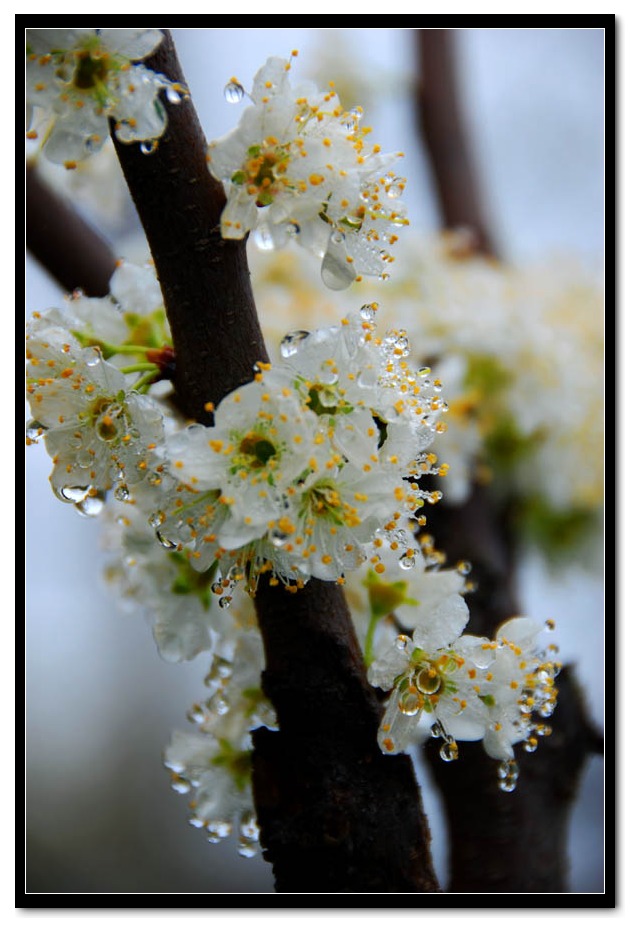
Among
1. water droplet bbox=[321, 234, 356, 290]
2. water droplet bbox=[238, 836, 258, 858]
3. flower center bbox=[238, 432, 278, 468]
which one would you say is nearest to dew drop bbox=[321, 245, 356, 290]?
water droplet bbox=[321, 234, 356, 290]

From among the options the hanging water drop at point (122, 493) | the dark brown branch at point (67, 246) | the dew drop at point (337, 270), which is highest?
the dark brown branch at point (67, 246)

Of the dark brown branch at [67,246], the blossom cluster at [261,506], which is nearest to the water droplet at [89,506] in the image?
the blossom cluster at [261,506]

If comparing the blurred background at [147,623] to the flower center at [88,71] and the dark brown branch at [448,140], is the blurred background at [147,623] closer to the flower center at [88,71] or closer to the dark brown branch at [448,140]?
the dark brown branch at [448,140]

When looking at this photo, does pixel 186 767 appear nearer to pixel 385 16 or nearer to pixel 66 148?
pixel 66 148

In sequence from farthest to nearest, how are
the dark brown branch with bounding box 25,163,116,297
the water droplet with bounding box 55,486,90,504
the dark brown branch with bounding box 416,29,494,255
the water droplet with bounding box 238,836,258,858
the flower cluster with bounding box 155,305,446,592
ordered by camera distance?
the dark brown branch with bounding box 416,29,494,255 < the dark brown branch with bounding box 25,163,116,297 < the water droplet with bounding box 238,836,258,858 < the water droplet with bounding box 55,486,90,504 < the flower cluster with bounding box 155,305,446,592

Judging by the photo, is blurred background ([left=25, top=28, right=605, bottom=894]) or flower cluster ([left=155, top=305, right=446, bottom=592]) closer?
flower cluster ([left=155, top=305, right=446, bottom=592])

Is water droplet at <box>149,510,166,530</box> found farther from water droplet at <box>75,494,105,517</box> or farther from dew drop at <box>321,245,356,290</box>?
dew drop at <box>321,245,356,290</box>

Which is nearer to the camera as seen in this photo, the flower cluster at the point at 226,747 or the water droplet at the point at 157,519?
the water droplet at the point at 157,519
